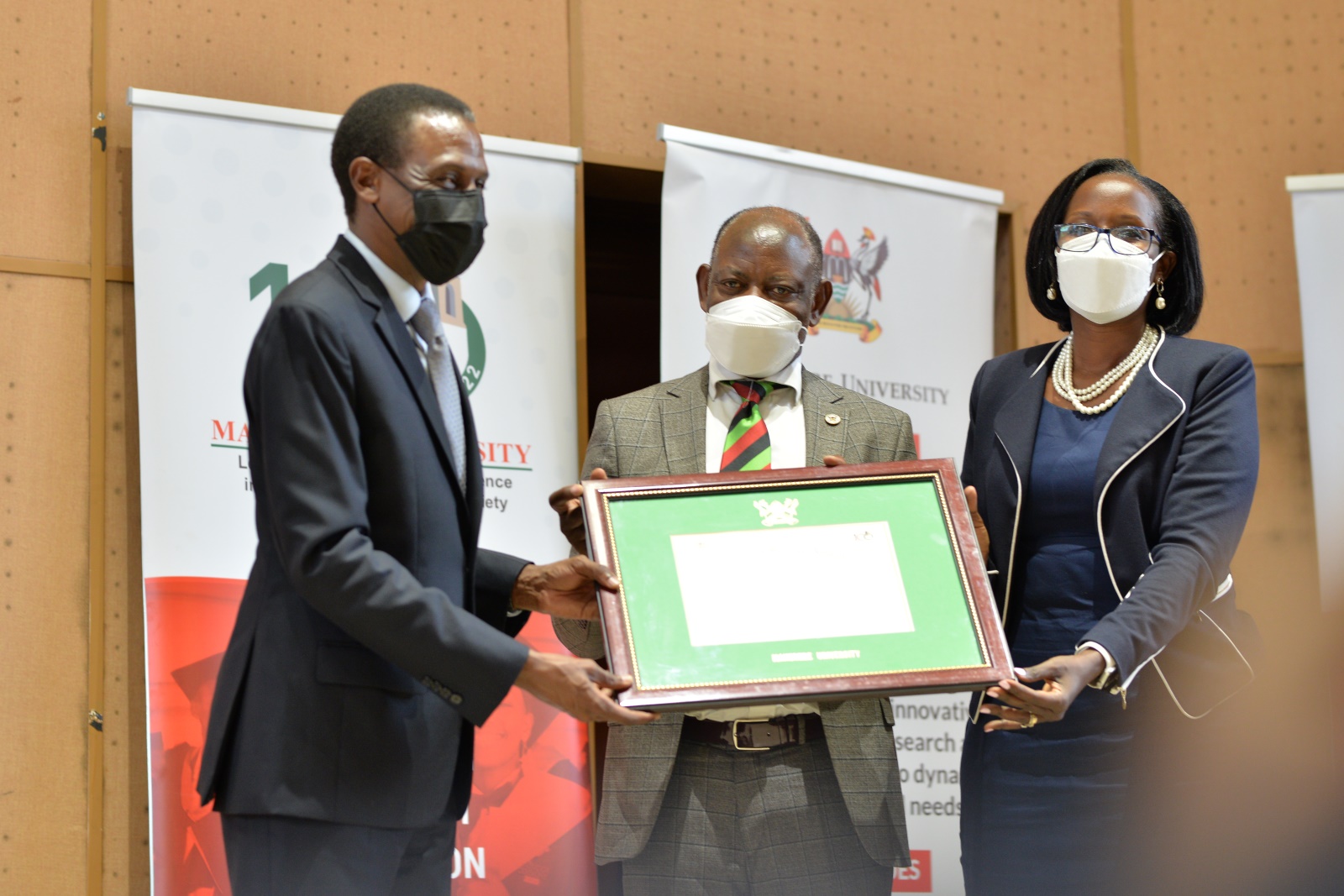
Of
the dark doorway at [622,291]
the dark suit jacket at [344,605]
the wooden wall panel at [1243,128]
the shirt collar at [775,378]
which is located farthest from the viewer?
the wooden wall panel at [1243,128]

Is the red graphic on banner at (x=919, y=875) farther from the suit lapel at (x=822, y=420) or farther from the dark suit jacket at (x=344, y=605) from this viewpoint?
the dark suit jacket at (x=344, y=605)

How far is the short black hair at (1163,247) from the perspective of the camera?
99.0 inches

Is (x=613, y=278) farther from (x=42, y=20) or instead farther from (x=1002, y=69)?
(x=42, y=20)

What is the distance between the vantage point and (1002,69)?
4.92 meters

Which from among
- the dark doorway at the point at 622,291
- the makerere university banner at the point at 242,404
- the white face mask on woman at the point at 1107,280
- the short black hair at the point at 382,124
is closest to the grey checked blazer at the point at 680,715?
the white face mask on woman at the point at 1107,280

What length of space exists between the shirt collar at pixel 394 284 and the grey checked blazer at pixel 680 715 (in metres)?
0.59

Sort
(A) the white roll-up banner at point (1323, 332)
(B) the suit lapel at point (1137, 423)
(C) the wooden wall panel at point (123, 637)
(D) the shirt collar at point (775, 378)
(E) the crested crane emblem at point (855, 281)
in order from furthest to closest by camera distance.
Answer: (A) the white roll-up banner at point (1323, 332) < (E) the crested crane emblem at point (855, 281) < (C) the wooden wall panel at point (123, 637) < (D) the shirt collar at point (775, 378) < (B) the suit lapel at point (1137, 423)

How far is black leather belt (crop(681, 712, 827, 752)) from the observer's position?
2275 millimetres

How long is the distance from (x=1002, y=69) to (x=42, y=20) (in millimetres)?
3230

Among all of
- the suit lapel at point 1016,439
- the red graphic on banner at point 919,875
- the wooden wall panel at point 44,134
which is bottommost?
the red graphic on banner at point 919,875

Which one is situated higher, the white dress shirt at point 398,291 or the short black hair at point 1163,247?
the short black hair at point 1163,247

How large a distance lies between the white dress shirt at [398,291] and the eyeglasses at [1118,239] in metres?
1.27

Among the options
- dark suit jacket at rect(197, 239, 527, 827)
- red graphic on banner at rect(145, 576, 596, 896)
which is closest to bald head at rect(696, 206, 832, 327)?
dark suit jacket at rect(197, 239, 527, 827)

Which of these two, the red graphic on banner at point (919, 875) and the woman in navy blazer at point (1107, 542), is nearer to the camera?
the woman in navy blazer at point (1107, 542)
